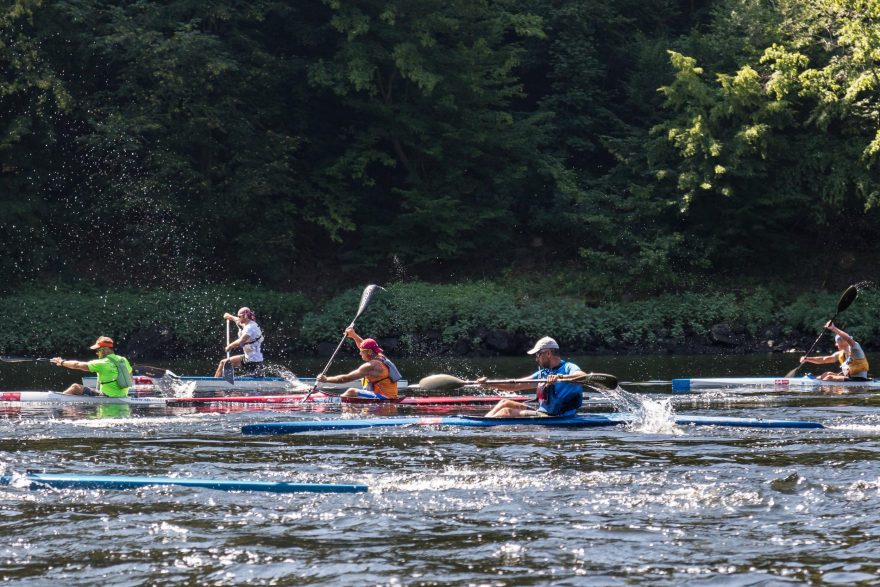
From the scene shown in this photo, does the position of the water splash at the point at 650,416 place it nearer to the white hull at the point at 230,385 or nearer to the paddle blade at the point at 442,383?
the paddle blade at the point at 442,383

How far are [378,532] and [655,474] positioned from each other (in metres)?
3.50

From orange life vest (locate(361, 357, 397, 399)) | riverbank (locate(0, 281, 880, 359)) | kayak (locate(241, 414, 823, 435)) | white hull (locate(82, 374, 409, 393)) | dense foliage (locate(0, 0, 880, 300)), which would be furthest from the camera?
dense foliage (locate(0, 0, 880, 300))

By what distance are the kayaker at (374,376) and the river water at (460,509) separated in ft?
9.10

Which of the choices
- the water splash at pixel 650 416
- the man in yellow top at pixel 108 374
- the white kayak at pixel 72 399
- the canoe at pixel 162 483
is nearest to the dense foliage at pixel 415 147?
the white kayak at pixel 72 399

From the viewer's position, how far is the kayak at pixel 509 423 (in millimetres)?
15516

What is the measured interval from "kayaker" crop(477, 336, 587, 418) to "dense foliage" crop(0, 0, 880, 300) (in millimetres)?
20354

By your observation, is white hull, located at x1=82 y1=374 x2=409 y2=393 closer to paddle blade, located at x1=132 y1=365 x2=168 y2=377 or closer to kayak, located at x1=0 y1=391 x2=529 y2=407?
paddle blade, located at x1=132 y1=365 x2=168 y2=377

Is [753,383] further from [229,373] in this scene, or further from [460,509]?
[460,509]

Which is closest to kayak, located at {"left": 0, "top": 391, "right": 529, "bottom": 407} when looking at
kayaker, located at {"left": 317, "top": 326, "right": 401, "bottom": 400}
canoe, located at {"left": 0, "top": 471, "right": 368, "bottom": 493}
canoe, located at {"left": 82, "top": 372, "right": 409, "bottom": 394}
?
kayaker, located at {"left": 317, "top": 326, "right": 401, "bottom": 400}

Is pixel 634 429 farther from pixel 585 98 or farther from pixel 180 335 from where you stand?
pixel 585 98

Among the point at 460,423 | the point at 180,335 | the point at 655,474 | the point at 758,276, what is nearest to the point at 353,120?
the point at 180,335

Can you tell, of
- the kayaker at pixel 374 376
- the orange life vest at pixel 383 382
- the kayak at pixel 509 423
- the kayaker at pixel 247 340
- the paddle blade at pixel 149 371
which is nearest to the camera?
the kayak at pixel 509 423

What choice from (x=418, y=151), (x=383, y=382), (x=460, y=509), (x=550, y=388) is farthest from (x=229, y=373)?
(x=418, y=151)

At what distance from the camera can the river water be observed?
333 inches
